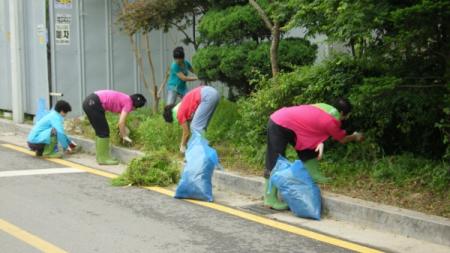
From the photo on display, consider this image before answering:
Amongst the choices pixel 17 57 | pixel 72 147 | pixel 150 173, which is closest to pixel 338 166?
pixel 150 173

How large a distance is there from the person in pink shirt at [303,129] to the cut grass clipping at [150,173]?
1.72 metres

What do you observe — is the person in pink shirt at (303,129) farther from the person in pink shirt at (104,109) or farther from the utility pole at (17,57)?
the utility pole at (17,57)

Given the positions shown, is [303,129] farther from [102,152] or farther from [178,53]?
[178,53]

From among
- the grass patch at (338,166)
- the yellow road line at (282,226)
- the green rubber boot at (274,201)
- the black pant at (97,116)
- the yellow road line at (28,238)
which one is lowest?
the yellow road line at (282,226)

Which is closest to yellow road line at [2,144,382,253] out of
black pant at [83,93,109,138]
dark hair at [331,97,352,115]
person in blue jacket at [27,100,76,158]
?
dark hair at [331,97,352,115]

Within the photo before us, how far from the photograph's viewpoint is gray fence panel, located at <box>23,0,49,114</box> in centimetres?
1321

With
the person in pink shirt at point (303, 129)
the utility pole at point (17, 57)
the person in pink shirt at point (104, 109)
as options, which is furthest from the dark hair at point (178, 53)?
the person in pink shirt at point (303, 129)

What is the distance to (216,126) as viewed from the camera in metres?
10.3

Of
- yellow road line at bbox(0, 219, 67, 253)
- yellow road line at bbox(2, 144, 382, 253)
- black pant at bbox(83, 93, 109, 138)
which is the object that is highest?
black pant at bbox(83, 93, 109, 138)

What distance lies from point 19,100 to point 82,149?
3033 mm

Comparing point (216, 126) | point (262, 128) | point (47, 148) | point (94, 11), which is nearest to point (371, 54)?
point (262, 128)

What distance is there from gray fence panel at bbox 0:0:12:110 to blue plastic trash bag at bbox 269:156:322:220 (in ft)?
31.5

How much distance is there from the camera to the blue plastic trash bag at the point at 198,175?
7.57 meters

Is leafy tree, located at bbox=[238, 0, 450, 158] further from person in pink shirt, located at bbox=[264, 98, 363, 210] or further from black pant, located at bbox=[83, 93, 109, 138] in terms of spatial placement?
black pant, located at bbox=[83, 93, 109, 138]
